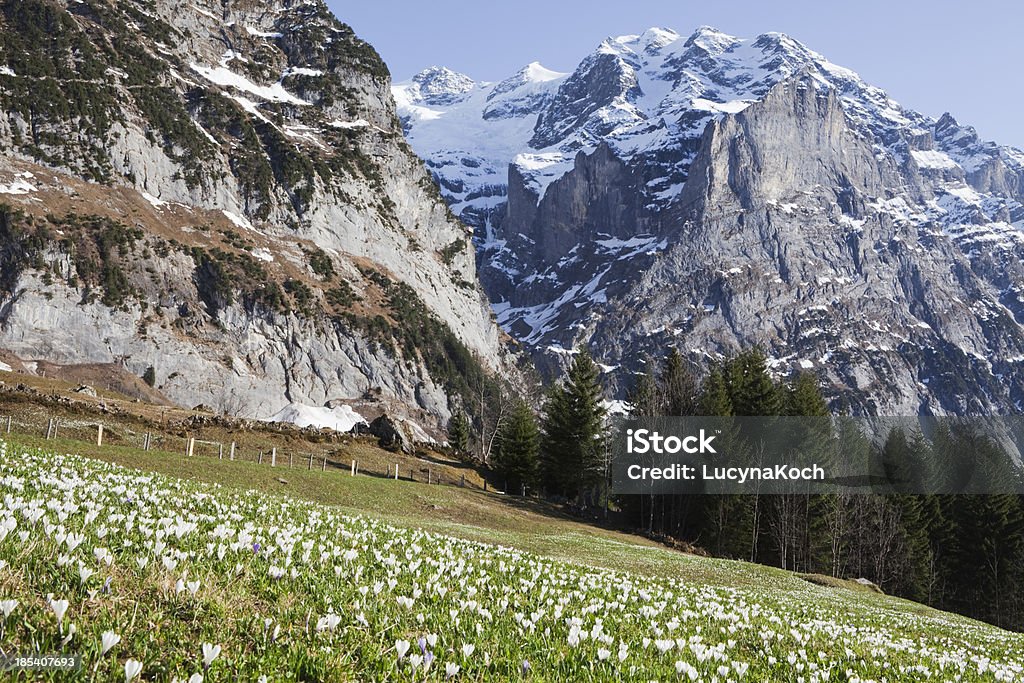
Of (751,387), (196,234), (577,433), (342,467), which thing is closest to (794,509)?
(751,387)

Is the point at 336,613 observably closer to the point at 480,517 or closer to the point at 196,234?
the point at 480,517

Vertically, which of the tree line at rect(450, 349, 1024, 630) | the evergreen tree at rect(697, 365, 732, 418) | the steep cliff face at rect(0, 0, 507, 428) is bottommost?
the tree line at rect(450, 349, 1024, 630)

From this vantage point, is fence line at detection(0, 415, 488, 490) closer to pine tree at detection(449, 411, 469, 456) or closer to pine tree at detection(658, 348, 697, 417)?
pine tree at detection(658, 348, 697, 417)

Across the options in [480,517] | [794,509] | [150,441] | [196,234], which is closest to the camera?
[150,441]

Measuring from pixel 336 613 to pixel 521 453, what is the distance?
6430 centimetres

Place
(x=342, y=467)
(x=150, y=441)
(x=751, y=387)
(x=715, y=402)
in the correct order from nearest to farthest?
(x=150, y=441), (x=342, y=467), (x=715, y=402), (x=751, y=387)

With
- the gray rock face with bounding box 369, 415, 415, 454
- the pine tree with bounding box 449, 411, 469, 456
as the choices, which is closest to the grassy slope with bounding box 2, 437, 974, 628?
the gray rock face with bounding box 369, 415, 415, 454

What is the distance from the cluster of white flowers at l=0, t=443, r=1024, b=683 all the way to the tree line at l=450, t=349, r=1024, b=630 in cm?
4813

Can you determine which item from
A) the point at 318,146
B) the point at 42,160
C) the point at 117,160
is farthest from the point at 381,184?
the point at 42,160

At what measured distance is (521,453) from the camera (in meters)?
68.9

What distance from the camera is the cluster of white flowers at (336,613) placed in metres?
4.35

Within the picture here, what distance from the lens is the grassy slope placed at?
28108mm

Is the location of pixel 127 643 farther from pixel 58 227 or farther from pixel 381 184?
pixel 381 184

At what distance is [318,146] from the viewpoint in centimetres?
19038
